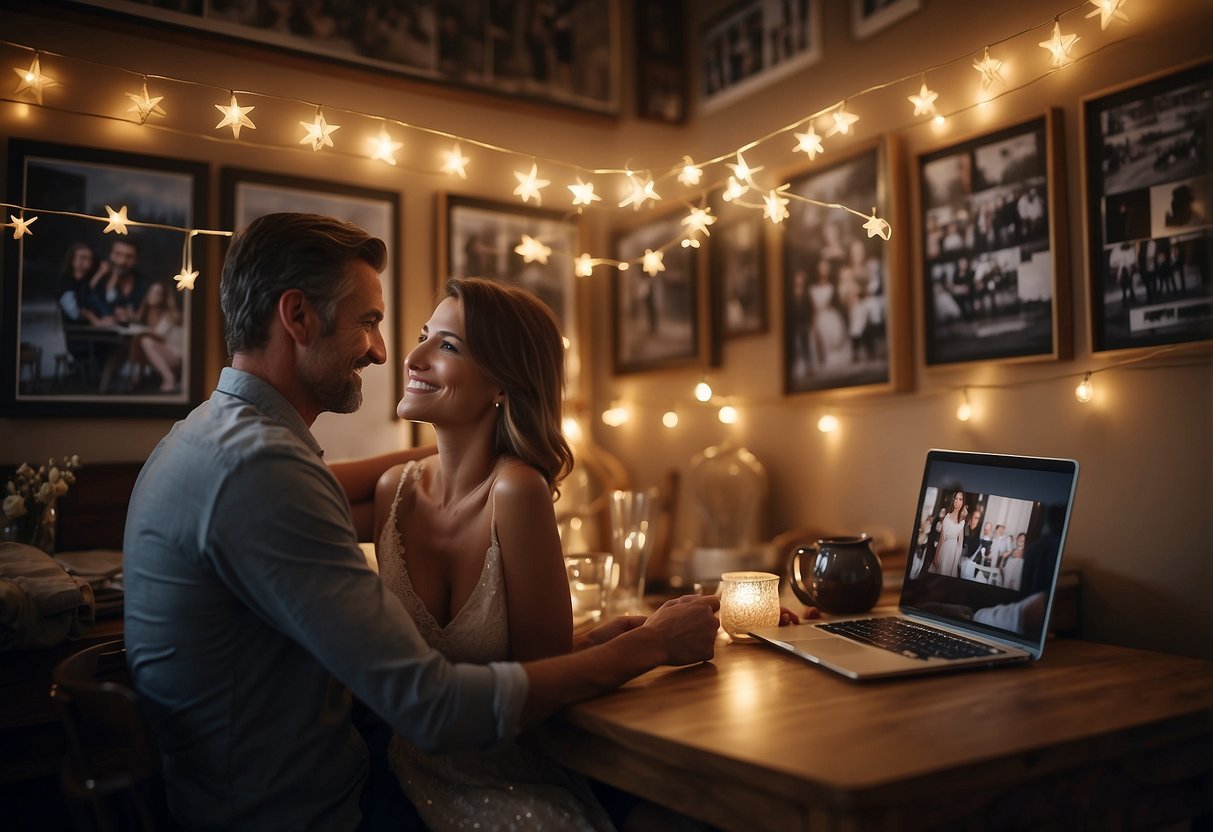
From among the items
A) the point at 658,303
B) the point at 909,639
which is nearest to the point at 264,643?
the point at 909,639

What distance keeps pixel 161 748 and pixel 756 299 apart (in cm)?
198

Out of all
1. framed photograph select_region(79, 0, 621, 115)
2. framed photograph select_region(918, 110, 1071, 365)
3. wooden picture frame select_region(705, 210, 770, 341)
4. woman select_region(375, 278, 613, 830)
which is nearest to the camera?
woman select_region(375, 278, 613, 830)

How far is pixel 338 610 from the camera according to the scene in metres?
1.15

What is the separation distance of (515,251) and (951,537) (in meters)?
1.71

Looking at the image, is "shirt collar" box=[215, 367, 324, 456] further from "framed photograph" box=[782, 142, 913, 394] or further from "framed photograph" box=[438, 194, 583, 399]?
"framed photograph" box=[782, 142, 913, 394]

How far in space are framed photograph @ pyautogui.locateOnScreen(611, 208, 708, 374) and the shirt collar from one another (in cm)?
161

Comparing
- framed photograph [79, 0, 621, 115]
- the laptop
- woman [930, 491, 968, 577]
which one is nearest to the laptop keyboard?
the laptop

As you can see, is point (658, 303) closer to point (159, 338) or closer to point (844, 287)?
point (844, 287)

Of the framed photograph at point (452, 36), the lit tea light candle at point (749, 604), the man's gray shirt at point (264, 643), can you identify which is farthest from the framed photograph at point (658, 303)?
the man's gray shirt at point (264, 643)

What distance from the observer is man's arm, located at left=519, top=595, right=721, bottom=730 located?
1252 millimetres

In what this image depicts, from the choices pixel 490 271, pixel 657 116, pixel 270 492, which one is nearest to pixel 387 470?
pixel 270 492

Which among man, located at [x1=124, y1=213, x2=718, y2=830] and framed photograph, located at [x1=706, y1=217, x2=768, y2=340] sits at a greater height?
framed photograph, located at [x1=706, y1=217, x2=768, y2=340]

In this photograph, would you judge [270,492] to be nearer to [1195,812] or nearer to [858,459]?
[1195,812]

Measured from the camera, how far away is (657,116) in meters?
3.04
